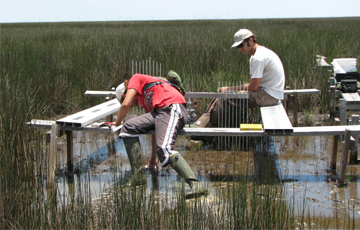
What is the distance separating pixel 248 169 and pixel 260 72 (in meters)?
1.17

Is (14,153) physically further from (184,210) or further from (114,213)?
(184,210)

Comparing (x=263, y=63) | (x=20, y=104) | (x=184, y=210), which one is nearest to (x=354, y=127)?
(x=263, y=63)

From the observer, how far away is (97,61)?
907cm

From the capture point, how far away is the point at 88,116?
5160mm

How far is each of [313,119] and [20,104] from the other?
426 cm

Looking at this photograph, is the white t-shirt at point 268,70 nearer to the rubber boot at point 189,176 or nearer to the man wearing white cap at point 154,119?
the man wearing white cap at point 154,119

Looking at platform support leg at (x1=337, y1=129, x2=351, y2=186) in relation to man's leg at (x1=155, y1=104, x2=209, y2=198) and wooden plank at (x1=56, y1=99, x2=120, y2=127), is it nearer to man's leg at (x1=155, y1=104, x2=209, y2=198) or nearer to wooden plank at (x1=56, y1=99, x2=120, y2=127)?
man's leg at (x1=155, y1=104, x2=209, y2=198)

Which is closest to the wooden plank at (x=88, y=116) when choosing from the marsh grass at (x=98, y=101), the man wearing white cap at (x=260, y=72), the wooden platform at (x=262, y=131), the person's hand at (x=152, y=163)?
the wooden platform at (x=262, y=131)

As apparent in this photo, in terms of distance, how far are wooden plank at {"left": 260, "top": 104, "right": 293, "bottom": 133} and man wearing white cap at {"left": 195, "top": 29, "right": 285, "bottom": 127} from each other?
0.51 ft

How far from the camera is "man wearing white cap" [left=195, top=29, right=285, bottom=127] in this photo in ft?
17.4

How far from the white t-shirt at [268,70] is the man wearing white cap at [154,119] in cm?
109

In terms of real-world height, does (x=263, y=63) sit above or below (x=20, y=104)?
above

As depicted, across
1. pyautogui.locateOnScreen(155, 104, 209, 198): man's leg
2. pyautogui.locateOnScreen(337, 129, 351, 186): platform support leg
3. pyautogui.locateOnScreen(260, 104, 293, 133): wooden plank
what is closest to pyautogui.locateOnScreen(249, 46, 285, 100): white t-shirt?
pyautogui.locateOnScreen(260, 104, 293, 133): wooden plank

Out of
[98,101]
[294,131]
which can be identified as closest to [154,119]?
[294,131]
